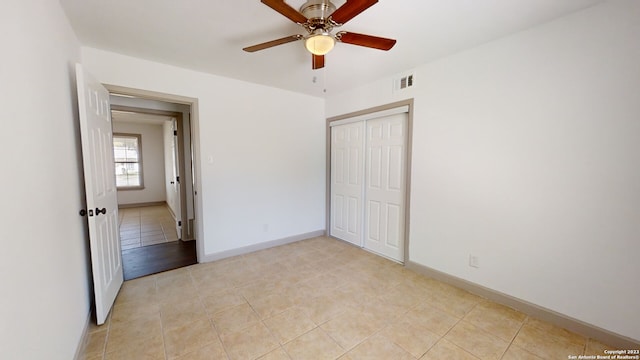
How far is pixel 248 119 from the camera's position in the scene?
3432 mm

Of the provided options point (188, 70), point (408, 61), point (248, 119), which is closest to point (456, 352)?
point (408, 61)

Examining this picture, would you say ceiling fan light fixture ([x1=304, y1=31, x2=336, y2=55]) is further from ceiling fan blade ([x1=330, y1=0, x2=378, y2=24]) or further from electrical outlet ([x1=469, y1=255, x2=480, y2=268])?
electrical outlet ([x1=469, y1=255, x2=480, y2=268])

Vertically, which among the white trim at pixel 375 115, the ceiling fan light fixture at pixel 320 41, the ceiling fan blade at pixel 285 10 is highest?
the ceiling fan blade at pixel 285 10

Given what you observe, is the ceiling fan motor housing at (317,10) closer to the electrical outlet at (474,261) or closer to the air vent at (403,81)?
the air vent at (403,81)

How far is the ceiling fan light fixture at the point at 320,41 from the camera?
1.68 meters

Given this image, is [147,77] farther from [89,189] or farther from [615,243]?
[615,243]

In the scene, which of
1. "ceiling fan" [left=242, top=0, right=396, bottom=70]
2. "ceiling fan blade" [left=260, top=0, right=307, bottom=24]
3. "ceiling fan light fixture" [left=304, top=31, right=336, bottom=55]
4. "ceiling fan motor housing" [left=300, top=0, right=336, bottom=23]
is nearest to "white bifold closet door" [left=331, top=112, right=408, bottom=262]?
"ceiling fan" [left=242, top=0, right=396, bottom=70]

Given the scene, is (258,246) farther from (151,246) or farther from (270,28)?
(270,28)

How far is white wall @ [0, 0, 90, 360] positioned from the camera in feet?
3.29

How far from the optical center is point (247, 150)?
3.46 m

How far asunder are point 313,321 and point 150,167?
7277 mm

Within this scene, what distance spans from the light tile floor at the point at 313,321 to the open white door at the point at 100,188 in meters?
Answer: 0.25

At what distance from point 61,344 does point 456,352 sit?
2507 millimetres

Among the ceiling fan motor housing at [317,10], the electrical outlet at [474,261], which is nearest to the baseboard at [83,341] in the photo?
the ceiling fan motor housing at [317,10]
